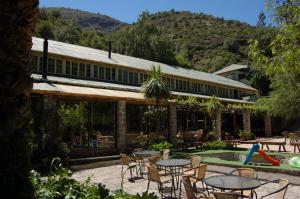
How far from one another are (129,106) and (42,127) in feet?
48.1

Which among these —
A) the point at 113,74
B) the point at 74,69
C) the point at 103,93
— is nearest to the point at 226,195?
the point at 103,93

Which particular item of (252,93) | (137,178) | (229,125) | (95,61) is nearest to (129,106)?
(95,61)

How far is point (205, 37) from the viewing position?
334ft

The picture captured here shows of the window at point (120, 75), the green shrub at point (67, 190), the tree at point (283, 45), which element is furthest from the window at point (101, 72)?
the green shrub at point (67, 190)

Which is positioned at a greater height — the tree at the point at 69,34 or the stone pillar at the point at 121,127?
the tree at the point at 69,34

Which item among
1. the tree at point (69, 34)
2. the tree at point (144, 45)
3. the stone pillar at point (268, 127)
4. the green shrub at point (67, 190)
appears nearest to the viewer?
the green shrub at point (67, 190)

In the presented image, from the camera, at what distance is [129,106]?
92.2 feet

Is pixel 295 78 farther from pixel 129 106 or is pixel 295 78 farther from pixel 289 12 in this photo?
pixel 129 106

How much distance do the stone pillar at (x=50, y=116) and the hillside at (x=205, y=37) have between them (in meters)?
62.1

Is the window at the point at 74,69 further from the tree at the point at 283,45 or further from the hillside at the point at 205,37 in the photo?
the hillside at the point at 205,37

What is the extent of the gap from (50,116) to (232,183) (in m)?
10.6

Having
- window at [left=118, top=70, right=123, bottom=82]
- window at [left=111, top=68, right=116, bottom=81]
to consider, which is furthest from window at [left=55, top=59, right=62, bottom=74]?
window at [left=118, top=70, right=123, bottom=82]

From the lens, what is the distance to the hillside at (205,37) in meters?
85.8

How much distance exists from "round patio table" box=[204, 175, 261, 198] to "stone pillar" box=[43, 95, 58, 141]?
946 centimetres
